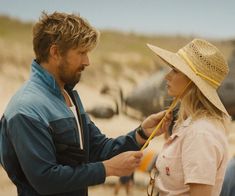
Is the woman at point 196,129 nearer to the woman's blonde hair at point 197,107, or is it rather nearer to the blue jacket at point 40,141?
the woman's blonde hair at point 197,107

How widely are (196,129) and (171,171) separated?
215mm

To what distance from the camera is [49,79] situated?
2484 millimetres

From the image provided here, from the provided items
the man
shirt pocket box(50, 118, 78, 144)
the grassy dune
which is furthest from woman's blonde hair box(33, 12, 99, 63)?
the grassy dune

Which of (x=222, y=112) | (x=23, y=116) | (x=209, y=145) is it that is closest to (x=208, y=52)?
(x=222, y=112)

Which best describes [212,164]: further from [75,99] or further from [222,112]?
[75,99]

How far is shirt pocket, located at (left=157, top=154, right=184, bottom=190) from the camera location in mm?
2240

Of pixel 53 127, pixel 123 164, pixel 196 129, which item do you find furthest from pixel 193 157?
pixel 53 127

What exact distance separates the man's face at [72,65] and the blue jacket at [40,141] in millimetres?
76

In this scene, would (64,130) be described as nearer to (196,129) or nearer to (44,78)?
(44,78)

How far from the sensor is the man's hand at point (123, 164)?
2.40 m

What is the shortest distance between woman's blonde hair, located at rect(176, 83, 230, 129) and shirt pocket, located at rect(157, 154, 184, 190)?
7.3 inches

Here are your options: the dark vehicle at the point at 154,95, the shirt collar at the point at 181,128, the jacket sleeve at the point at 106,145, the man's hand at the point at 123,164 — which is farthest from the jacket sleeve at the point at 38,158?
the dark vehicle at the point at 154,95

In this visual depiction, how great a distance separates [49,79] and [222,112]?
80cm

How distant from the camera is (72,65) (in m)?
2.52
